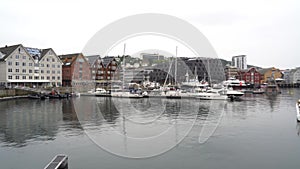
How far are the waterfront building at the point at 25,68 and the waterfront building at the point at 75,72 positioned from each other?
2.72m

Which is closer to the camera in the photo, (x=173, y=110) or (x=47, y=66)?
(x=173, y=110)

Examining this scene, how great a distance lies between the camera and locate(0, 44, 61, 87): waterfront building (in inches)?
1849

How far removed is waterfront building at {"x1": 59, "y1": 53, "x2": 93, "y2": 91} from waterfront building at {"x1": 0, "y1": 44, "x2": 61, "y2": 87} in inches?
107

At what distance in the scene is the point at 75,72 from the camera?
59250 mm

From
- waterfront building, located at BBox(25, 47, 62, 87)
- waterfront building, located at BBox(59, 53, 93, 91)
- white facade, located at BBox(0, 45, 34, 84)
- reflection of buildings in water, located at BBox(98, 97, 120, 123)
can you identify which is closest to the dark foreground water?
reflection of buildings in water, located at BBox(98, 97, 120, 123)

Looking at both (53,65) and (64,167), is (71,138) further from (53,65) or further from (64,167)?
(53,65)

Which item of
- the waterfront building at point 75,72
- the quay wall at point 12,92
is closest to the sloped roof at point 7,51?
the quay wall at point 12,92

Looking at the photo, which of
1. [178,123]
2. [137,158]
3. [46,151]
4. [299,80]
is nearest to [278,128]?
[178,123]

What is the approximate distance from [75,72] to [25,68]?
11.7 m

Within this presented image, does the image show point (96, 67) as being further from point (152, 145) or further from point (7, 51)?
point (152, 145)

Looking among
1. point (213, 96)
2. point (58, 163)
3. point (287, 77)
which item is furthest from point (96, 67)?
point (287, 77)

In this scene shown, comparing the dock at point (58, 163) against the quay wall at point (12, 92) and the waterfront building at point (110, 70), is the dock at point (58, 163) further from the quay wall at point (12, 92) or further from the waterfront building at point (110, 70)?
the waterfront building at point (110, 70)

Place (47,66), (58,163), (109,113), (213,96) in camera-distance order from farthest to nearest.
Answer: (47,66) → (213,96) → (109,113) → (58,163)

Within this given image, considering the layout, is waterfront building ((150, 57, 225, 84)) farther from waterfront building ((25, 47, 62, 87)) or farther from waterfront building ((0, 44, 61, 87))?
waterfront building ((0, 44, 61, 87))
